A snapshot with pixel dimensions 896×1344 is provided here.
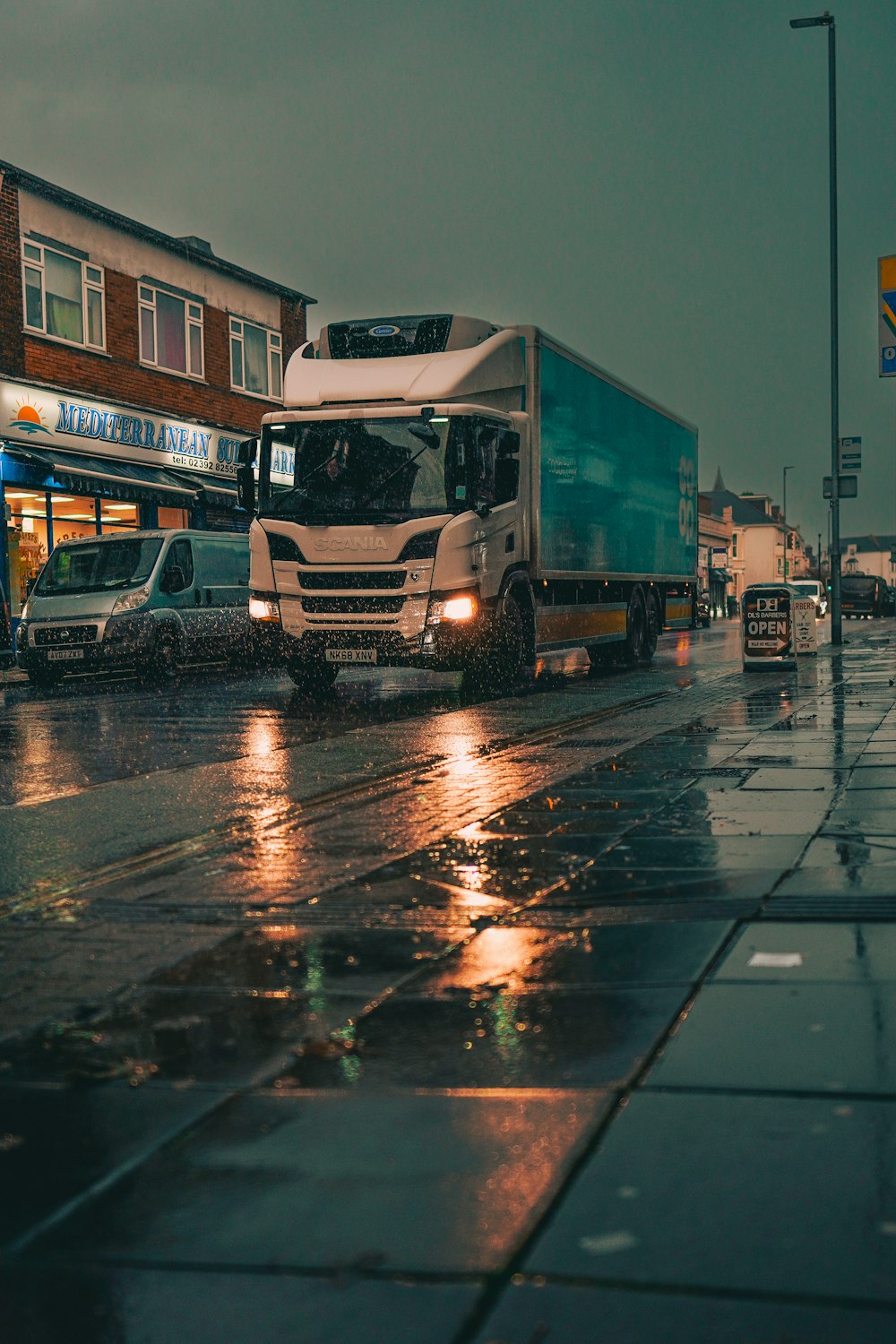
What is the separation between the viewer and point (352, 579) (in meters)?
16.2

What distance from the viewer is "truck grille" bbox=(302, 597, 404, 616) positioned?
16.0 metres

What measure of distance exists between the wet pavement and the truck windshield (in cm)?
787

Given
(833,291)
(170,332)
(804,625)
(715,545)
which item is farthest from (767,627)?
(715,545)

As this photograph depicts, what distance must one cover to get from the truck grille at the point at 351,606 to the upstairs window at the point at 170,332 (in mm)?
17210

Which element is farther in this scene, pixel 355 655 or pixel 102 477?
pixel 102 477

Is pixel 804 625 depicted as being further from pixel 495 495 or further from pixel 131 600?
pixel 131 600

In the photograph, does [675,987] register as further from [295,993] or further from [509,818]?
[509,818]

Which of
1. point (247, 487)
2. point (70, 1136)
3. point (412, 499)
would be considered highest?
point (247, 487)

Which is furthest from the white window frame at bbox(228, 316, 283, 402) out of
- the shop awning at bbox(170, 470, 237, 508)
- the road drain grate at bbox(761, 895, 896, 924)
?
the road drain grate at bbox(761, 895, 896, 924)

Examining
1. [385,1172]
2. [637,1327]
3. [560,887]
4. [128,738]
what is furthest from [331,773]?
[637,1327]

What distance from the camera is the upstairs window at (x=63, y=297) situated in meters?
28.0

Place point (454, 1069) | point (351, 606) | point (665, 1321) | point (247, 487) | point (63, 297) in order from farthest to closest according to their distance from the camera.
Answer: point (63, 297)
point (247, 487)
point (351, 606)
point (454, 1069)
point (665, 1321)

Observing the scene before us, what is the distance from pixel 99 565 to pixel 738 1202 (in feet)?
67.5

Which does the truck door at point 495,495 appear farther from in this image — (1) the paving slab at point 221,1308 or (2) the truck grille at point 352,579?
(1) the paving slab at point 221,1308
